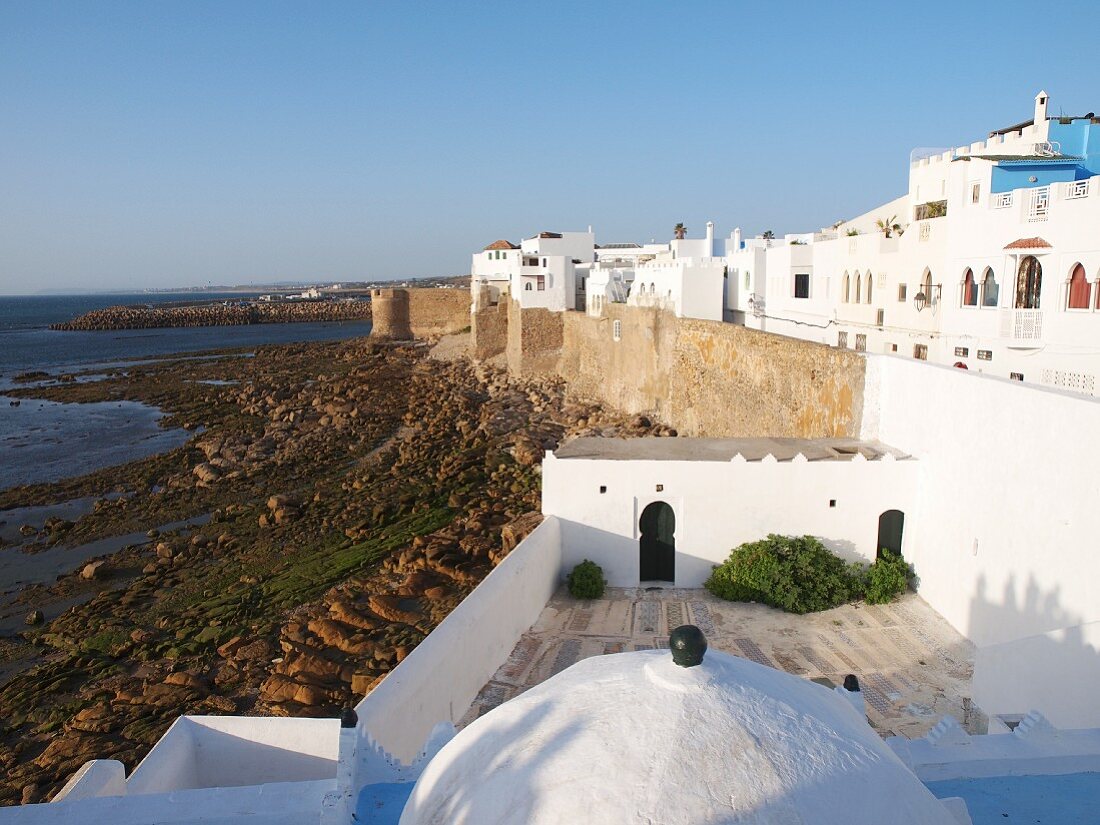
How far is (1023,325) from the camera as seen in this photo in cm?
1136

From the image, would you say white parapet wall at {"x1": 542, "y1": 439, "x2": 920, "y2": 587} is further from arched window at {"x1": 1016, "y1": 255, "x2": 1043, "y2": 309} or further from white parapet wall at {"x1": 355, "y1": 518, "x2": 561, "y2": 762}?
arched window at {"x1": 1016, "y1": 255, "x2": 1043, "y2": 309}

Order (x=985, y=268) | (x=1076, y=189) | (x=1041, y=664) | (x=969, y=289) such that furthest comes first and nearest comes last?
(x=969, y=289) → (x=985, y=268) → (x=1076, y=189) → (x=1041, y=664)

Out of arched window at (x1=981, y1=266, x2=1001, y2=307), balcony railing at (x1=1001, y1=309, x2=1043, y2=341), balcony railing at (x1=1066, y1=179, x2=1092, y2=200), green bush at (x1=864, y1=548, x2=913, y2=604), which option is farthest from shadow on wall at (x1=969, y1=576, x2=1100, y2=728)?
arched window at (x1=981, y1=266, x2=1001, y2=307)

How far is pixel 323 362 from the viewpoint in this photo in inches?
1747

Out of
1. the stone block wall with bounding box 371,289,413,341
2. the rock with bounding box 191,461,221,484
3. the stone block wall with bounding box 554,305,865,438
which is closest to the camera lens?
the stone block wall with bounding box 554,305,865,438

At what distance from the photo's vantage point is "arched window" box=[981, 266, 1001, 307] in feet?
40.9

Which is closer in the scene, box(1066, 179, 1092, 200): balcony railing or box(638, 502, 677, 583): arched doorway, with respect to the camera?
box(638, 502, 677, 583): arched doorway

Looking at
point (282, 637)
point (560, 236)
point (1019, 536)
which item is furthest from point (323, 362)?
point (1019, 536)

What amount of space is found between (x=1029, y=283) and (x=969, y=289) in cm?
152

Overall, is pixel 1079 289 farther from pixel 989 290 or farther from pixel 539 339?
pixel 539 339

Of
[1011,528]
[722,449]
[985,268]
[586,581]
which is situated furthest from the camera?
[985,268]

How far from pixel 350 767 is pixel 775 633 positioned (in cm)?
596

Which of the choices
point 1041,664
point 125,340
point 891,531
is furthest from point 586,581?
point 125,340

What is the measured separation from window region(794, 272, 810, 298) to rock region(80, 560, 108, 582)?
676 inches
